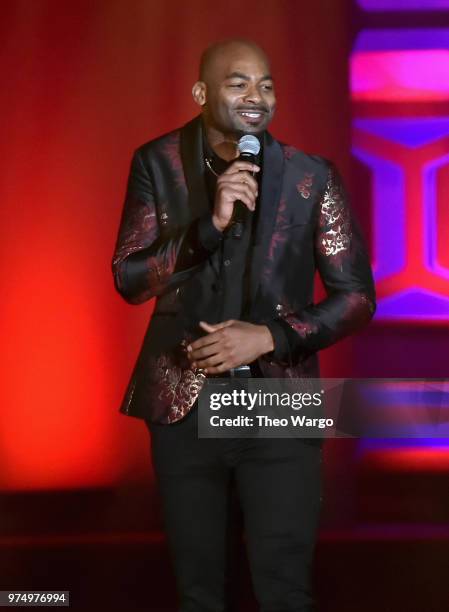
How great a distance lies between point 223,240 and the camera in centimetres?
166

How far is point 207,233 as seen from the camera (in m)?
1.55

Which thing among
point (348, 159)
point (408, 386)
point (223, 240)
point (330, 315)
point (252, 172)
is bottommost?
point (408, 386)

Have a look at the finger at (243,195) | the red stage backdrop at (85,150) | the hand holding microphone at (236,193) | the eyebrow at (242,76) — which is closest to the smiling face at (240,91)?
the eyebrow at (242,76)

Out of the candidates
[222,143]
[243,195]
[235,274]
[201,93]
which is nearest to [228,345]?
[235,274]

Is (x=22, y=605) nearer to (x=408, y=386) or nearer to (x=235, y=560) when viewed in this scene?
(x=235, y=560)

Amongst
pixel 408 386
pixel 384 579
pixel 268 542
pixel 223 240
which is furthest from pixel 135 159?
pixel 384 579

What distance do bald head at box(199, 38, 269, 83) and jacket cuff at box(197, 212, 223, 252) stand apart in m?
0.36

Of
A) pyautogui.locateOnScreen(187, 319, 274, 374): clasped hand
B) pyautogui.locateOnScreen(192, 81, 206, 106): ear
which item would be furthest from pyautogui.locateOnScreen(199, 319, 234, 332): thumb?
pyautogui.locateOnScreen(192, 81, 206, 106): ear

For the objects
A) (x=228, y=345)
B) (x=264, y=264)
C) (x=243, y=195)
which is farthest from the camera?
(x=264, y=264)

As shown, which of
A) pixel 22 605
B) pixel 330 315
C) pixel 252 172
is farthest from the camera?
pixel 22 605

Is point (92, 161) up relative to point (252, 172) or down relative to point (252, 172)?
up

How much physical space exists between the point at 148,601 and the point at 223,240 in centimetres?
121

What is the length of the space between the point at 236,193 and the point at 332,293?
1.05 ft

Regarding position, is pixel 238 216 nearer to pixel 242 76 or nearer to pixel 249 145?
pixel 249 145
